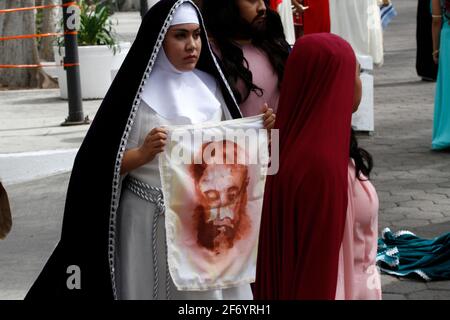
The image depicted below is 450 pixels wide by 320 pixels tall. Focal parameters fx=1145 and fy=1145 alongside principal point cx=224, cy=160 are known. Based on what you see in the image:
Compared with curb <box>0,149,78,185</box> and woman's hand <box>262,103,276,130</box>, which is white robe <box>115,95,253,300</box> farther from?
curb <box>0,149,78,185</box>

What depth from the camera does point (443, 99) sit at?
10859mm

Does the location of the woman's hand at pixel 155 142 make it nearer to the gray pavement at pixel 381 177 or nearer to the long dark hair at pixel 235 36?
the long dark hair at pixel 235 36

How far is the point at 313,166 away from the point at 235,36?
1.63 m

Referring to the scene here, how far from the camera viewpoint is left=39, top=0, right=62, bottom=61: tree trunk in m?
18.0

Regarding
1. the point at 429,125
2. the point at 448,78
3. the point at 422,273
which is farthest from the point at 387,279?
the point at 429,125

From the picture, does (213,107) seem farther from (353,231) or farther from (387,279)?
(387,279)

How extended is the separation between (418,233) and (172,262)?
11.1 feet

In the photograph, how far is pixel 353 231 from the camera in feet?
12.7

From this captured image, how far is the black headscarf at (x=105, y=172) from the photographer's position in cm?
456

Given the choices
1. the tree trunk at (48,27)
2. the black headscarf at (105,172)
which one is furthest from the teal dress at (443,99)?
the tree trunk at (48,27)

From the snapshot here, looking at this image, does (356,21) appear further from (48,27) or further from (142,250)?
(48,27)

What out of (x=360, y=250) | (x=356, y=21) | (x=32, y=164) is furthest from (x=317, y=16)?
(x=360, y=250)

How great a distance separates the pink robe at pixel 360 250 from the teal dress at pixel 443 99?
22.5 ft

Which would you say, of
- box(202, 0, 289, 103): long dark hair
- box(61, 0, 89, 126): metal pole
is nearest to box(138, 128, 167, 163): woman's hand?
box(202, 0, 289, 103): long dark hair
